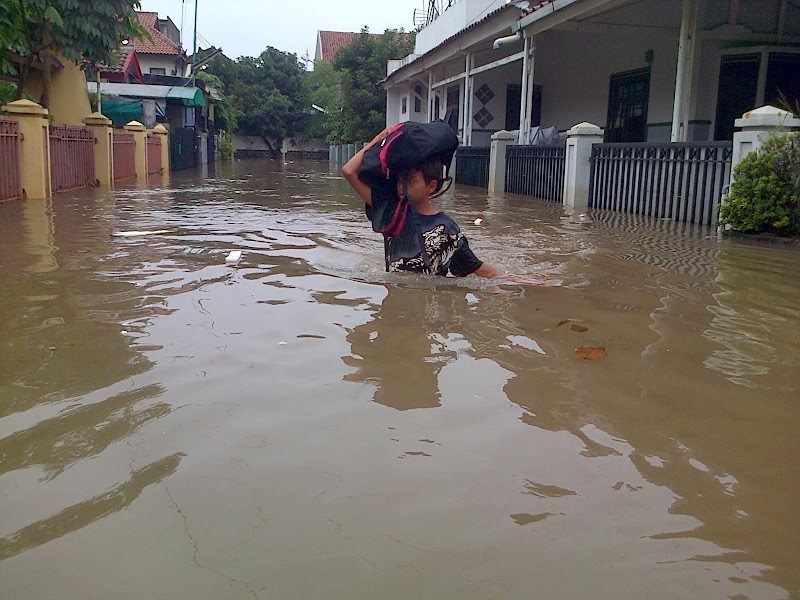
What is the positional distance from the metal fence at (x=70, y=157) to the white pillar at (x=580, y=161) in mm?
8977

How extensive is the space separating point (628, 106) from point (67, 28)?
11.4m

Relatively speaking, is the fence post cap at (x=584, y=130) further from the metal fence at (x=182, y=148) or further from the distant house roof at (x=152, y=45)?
the distant house roof at (x=152, y=45)

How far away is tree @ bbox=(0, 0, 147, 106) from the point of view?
14484mm

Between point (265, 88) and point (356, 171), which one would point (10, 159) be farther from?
point (265, 88)

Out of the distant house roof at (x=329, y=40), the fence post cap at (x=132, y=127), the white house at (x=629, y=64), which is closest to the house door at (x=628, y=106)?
the white house at (x=629, y=64)

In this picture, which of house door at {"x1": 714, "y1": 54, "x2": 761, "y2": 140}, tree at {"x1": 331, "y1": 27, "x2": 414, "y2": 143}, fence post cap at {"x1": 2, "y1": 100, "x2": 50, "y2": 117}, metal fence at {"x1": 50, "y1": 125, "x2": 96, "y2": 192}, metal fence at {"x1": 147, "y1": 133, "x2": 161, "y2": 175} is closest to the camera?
fence post cap at {"x1": 2, "y1": 100, "x2": 50, "y2": 117}

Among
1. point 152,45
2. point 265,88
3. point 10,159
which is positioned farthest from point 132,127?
point 265,88

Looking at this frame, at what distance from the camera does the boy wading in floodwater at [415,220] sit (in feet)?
17.5

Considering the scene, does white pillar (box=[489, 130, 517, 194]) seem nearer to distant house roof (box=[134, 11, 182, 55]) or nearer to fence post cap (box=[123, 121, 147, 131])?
fence post cap (box=[123, 121, 147, 131])

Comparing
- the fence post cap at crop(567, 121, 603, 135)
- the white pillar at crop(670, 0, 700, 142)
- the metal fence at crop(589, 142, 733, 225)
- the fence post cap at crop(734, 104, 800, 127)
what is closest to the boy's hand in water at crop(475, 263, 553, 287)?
the fence post cap at crop(734, 104, 800, 127)

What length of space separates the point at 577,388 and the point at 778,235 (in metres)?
6.23

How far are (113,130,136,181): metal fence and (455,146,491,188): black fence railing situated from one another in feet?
28.2

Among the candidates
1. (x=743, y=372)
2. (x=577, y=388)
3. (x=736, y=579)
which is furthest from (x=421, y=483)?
(x=743, y=372)

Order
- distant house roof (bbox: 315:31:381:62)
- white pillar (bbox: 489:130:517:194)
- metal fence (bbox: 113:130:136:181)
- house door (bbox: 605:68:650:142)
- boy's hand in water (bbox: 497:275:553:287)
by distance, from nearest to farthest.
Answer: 1. boy's hand in water (bbox: 497:275:553:287)
2. house door (bbox: 605:68:650:142)
3. white pillar (bbox: 489:130:517:194)
4. metal fence (bbox: 113:130:136:181)
5. distant house roof (bbox: 315:31:381:62)
